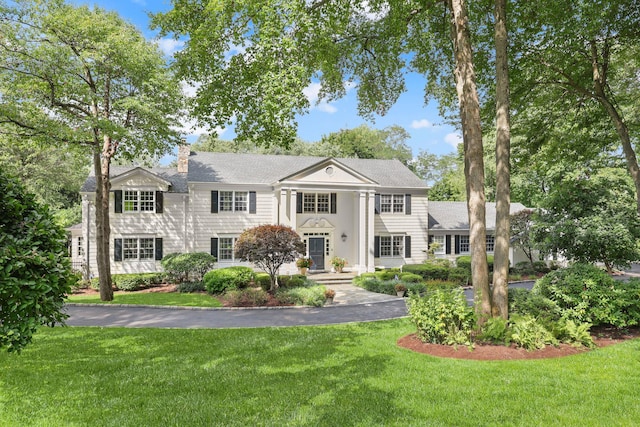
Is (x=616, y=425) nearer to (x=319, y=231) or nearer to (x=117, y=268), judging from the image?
(x=319, y=231)

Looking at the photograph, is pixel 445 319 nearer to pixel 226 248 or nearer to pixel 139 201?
pixel 226 248

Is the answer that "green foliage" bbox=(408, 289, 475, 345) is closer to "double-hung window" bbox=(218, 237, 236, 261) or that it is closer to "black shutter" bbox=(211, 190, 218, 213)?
"double-hung window" bbox=(218, 237, 236, 261)

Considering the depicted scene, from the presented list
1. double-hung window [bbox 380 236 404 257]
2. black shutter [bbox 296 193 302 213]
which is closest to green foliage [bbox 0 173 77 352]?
black shutter [bbox 296 193 302 213]

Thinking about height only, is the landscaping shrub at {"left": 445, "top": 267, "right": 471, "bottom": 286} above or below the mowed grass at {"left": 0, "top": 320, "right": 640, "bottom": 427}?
below

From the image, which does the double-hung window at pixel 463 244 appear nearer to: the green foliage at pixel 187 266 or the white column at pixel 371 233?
the white column at pixel 371 233

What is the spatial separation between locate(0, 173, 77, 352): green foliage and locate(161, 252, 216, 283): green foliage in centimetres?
1593

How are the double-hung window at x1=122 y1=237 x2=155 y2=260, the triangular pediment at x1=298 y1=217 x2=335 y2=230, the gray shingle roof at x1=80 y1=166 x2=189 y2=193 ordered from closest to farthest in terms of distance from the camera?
the double-hung window at x1=122 y1=237 x2=155 y2=260
the gray shingle roof at x1=80 y1=166 x2=189 y2=193
the triangular pediment at x1=298 y1=217 x2=335 y2=230

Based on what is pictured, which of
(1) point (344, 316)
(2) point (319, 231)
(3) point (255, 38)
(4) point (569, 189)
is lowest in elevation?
(1) point (344, 316)

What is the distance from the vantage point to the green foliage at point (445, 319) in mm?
8430

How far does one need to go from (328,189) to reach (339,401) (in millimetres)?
18939

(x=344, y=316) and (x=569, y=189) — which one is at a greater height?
(x=569, y=189)

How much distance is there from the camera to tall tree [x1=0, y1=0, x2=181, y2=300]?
13805 mm

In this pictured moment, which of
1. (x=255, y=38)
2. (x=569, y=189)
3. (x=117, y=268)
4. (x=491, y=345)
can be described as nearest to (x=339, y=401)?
(x=491, y=345)

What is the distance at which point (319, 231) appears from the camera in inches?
1003
